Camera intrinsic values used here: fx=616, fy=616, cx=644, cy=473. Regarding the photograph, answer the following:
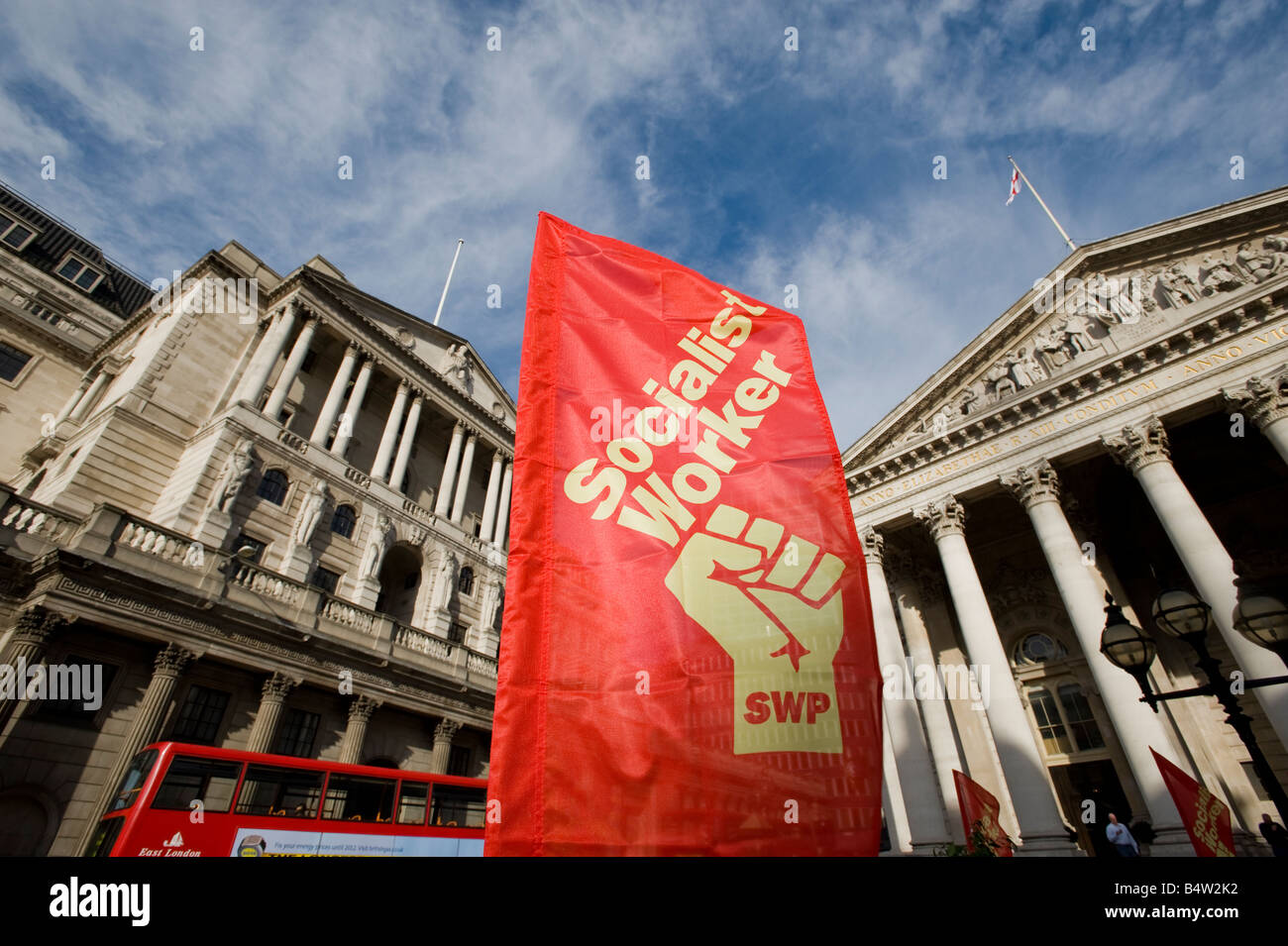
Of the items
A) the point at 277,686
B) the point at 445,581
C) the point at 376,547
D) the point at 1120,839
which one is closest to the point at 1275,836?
the point at 1120,839

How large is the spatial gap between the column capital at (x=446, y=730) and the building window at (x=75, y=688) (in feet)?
33.8

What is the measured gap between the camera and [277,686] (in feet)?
61.3

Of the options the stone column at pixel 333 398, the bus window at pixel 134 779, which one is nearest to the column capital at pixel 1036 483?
the bus window at pixel 134 779

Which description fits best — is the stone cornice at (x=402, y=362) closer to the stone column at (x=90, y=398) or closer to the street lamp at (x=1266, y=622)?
the stone column at (x=90, y=398)

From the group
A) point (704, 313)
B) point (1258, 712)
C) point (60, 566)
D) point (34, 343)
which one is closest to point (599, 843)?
point (704, 313)

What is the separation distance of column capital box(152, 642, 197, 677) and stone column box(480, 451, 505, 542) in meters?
16.7

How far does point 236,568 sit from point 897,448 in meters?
21.9

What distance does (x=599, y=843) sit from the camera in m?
2.85

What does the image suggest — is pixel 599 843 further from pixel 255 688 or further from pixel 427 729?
pixel 427 729

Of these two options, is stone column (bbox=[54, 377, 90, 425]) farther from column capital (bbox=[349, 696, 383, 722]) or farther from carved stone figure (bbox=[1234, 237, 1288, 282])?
carved stone figure (bbox=[1234, 237, 1288, 282])

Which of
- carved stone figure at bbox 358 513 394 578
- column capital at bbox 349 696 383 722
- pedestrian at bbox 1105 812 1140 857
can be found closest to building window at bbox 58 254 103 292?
carved stone figure at bbox 358 513 394 578

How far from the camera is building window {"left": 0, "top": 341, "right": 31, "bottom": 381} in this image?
28.3 metres

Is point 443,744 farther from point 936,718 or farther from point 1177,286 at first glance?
point 1177,286

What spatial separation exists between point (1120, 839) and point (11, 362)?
4371 centimetres
